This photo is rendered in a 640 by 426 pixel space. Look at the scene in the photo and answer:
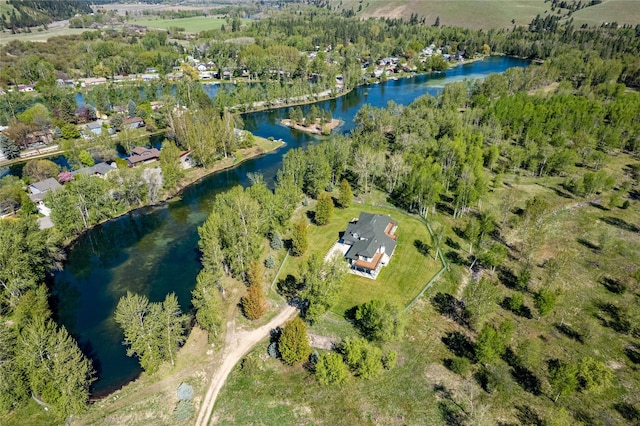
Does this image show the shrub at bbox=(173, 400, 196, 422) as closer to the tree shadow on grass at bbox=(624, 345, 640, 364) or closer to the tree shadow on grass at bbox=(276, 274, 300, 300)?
the tree shadow on grass at bbox=(276, 274, 300, 300)

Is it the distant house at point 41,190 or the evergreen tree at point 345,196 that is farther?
the distant house at point 41,190

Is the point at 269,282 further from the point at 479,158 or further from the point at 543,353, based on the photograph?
the point at 479,158

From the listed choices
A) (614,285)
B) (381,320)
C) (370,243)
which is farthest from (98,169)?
(614,285)

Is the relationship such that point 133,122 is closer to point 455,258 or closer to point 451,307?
point 455,258

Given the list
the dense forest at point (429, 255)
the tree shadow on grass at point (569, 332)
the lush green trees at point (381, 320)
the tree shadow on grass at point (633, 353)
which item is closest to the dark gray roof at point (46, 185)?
the dense forest at point (429, 255)

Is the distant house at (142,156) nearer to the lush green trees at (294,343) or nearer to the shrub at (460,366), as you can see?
the lush green trees at (294,343)

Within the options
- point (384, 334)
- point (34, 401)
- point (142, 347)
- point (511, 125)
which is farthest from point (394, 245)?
point (511, 125)
